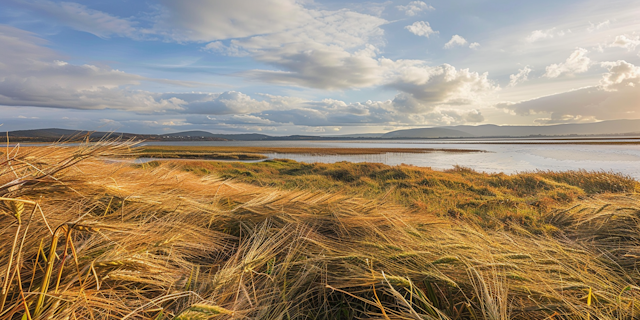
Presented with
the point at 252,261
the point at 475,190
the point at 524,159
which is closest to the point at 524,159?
the point at 524,159

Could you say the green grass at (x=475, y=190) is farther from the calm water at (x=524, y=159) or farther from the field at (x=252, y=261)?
the calm water at (x=524, y=159)

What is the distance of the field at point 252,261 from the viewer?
147 cm

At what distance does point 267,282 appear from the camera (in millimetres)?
1927

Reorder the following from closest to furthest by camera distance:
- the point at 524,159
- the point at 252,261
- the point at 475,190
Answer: the point at 252,261 → the point at 475,190 → the point at 524,159

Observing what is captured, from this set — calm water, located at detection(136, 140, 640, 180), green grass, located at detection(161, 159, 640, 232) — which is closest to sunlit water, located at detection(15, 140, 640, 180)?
calm water, located at detection(136, 140, 640, 180)

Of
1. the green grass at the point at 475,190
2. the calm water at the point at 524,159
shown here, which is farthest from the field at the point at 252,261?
the calm water at the point at 524,159

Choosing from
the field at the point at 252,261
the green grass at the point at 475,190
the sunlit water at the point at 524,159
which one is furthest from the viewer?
the sunlit water at the point at 524,159

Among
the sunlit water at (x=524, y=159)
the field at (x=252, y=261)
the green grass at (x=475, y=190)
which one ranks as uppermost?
the field at (x=252, y=261)

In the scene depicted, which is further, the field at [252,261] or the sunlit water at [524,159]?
the sunlit water at [524,159]

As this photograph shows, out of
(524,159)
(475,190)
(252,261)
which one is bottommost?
(524,159)

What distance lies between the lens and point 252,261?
205cm

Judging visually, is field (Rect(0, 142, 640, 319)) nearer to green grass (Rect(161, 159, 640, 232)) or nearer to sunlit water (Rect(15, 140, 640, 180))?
green grass (Rect(161, 159, 640, 232))

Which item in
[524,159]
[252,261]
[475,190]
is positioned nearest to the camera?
[252,261]

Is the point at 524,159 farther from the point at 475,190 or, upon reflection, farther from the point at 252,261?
the point at 252,261
